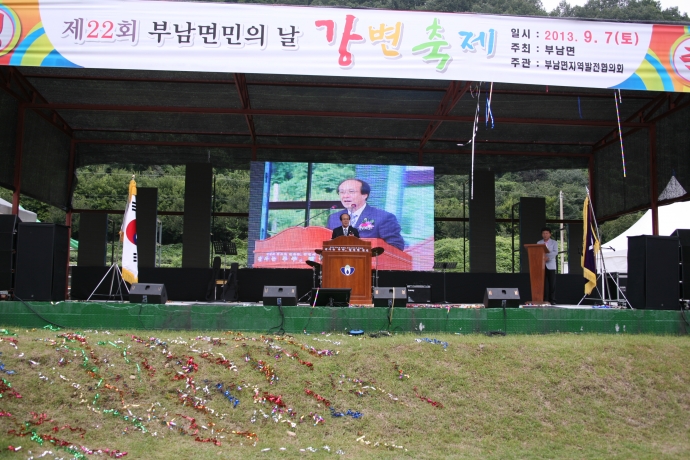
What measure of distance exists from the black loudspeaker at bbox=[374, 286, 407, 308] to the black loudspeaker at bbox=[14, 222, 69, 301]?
14.3ft

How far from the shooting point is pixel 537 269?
12.0m

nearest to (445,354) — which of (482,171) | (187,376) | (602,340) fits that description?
(602,340)

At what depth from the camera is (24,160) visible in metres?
12.8

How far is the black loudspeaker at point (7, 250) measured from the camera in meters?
8.12

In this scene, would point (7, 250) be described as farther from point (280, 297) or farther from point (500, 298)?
point (500, 298)

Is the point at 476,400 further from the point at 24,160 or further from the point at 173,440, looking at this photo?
the point at 24,160

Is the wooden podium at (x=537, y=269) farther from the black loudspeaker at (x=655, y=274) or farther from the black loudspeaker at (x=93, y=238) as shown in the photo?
the black loudspeaker at (x=93, y=238)

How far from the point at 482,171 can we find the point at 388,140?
8.42 feet

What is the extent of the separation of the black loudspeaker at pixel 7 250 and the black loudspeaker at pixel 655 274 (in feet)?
28.3

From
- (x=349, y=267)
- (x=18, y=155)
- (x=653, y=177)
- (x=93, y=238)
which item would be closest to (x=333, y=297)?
(x=349, y=267)

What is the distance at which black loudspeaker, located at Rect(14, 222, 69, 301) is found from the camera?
8.09 meters

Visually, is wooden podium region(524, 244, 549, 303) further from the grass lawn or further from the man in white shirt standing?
the grass lawn

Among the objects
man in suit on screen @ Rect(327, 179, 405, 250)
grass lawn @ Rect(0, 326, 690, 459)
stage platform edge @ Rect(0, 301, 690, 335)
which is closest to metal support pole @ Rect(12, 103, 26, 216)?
A: stage platform edge @ Rect(0, 301, 690, 335)

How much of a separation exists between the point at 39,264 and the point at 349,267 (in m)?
4.50
